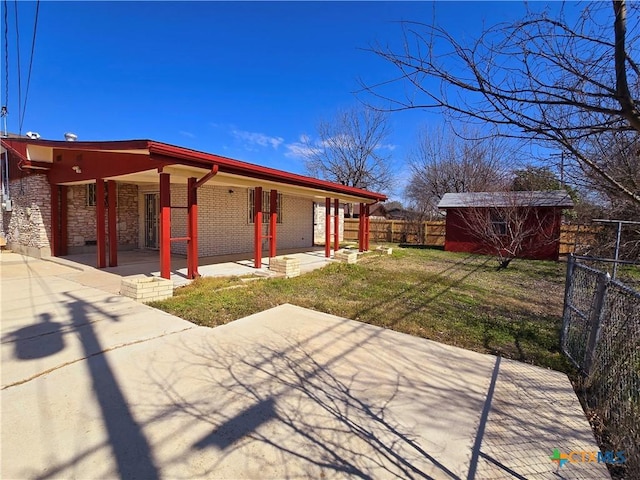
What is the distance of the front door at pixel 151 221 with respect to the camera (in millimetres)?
11914

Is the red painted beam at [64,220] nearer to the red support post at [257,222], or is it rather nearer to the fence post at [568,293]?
the red support post at [257,222]

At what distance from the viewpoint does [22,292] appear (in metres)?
6.02

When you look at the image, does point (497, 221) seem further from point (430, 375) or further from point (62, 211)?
point (62, 211)

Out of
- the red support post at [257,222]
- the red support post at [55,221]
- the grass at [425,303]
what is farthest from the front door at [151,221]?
the grass at [425,303]

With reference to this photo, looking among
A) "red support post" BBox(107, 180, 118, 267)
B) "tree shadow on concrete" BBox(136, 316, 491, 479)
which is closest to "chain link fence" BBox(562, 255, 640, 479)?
"tree shadow on concrete" BBox(136, 316, 491, 479)

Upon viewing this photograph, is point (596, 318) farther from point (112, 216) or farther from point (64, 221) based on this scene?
point (64, 221)

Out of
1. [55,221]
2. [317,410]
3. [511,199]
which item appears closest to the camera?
[317,410]

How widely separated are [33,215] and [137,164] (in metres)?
6.03

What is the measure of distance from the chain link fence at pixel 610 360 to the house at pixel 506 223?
843 centimetres

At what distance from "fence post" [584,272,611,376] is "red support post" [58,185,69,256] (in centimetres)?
1237

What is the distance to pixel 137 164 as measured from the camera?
6.64m

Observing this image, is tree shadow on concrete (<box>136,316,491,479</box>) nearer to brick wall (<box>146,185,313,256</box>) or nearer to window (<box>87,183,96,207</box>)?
brick wall (<box>146,185,313,256</box>)

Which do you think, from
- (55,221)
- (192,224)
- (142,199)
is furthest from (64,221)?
(192,224)

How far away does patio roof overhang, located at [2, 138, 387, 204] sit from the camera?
6121 mm
